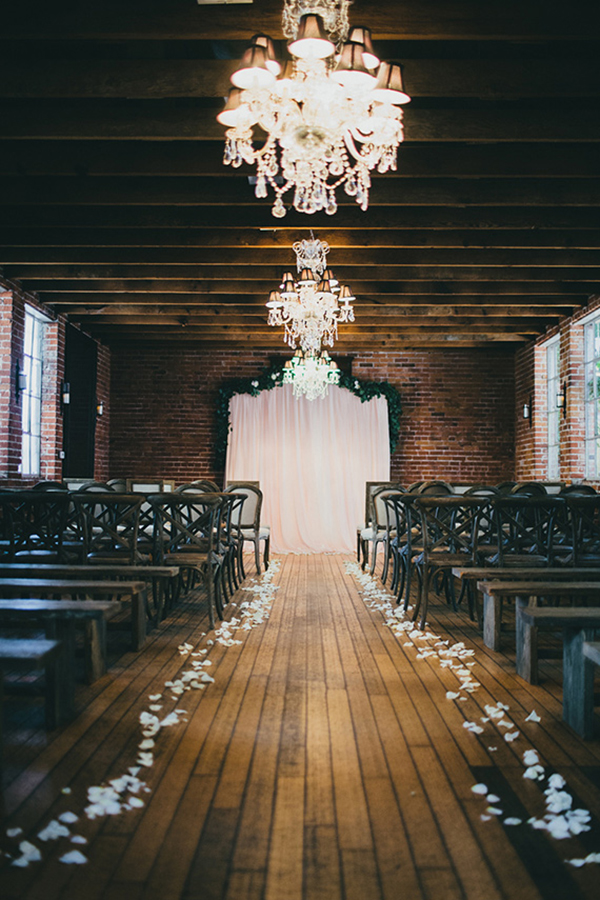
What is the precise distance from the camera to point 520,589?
3496 mm

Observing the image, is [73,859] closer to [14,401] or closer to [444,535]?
[444,535]

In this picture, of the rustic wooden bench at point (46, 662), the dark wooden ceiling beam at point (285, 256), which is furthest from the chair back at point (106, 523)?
the dark wooden ceiling beam at point (285, 256)

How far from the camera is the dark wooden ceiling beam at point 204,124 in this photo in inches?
163

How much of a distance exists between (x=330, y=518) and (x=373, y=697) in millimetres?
7611

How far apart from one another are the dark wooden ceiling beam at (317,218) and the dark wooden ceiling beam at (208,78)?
74.2 inches

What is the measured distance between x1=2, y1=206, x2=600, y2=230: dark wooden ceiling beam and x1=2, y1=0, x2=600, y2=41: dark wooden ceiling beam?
7.52 feet

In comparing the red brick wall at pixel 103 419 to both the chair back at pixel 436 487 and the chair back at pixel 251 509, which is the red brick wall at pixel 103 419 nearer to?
the chair back at pixel 251 509

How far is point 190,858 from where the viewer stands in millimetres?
1834

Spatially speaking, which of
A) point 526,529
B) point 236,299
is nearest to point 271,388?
point 236,299

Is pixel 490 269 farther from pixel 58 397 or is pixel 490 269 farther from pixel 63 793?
pixel 63 793

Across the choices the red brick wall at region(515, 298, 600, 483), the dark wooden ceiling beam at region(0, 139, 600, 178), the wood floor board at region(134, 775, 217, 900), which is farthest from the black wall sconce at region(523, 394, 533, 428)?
the wood floor board at region(134, 775, 217, 900)

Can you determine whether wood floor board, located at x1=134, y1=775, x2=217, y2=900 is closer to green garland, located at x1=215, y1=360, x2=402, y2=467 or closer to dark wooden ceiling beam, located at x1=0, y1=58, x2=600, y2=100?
dark wooden ceiling beam, located at x1=0, y1=58, x2=600, y2=100

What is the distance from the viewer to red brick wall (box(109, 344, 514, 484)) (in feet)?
36.3

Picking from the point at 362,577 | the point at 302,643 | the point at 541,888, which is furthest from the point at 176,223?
the point at 541,888
